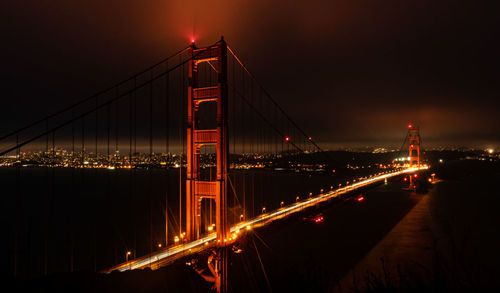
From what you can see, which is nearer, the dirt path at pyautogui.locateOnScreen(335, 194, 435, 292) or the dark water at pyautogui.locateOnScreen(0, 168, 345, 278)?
the dirt path at pyautogui.locateOnScreen(335, 194, 435, 292)

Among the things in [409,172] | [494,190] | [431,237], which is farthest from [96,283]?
[494,190]

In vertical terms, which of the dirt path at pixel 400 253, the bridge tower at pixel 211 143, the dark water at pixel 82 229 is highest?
the bridge tower at pixel 211 143

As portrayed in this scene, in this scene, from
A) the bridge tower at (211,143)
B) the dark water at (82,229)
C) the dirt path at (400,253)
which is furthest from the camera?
the dark water at (82,229)

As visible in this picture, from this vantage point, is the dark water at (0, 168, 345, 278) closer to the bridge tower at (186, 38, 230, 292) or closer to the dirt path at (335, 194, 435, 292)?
the bridge tower at (186, 38, 230, 292)

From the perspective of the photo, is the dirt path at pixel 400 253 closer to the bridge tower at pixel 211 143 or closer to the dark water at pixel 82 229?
the bridge tower at pixel 211 143

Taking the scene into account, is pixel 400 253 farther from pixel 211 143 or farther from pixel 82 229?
pixel 82 229

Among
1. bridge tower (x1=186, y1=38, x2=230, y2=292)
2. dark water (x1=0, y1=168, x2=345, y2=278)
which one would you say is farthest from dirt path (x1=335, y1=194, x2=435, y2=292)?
dark water (x1=0, y1=168, x2=345, y2=278)

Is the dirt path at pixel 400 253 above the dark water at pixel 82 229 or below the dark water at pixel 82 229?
above

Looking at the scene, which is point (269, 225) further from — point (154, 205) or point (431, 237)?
point (154, 205)

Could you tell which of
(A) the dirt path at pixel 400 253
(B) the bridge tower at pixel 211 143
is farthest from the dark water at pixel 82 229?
(A) the dirt path at pixel 400 253
